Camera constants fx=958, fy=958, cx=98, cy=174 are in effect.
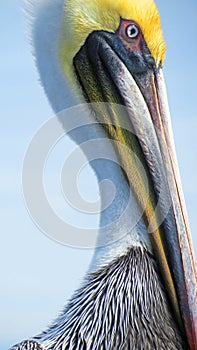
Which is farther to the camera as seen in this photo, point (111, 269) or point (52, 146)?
point (52, 146)

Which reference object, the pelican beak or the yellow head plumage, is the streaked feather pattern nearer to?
the pelican beak

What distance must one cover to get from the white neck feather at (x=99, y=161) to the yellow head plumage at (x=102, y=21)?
0.13 ft

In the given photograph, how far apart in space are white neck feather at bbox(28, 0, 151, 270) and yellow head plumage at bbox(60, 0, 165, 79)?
0.13 ft

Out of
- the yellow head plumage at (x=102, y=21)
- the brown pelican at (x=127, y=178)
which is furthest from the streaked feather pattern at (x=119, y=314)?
the yellow head plumage at (x=102, y=21)

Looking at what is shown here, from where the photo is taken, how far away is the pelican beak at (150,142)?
3582 millimetres

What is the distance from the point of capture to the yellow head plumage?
11.9ft

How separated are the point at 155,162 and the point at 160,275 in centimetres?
43

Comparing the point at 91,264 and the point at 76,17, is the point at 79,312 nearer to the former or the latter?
the point at 91,264

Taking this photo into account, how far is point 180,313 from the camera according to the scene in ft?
11.7

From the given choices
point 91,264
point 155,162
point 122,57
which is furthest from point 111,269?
point 122,57

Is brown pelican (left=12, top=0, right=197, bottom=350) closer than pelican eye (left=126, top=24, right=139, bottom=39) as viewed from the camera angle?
Yes

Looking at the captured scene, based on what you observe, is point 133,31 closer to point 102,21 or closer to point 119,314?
point 102,21

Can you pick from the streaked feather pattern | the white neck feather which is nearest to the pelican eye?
the white neck feather

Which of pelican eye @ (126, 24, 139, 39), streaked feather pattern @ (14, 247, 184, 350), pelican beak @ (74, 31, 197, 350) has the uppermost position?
pelican eye @ (126, 24, 139, 39)
